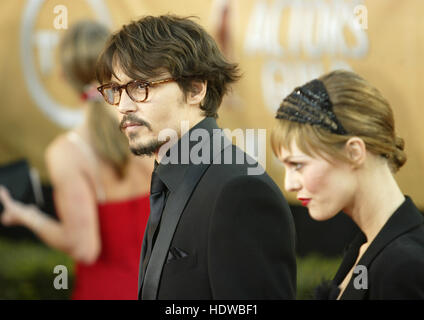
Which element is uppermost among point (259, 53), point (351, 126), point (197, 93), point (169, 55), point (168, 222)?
point (259, 53)

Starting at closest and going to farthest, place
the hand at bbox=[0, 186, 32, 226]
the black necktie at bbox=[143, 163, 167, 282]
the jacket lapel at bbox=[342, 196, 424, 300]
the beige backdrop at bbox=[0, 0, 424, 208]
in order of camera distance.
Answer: the jacket lapel at bbox=[342, 196, 424, 300] → the black necktie at bbox=[143, 163, 167, 282] → the beige backdrop at bbox=[0, 0, 424, 208] → the hand at bbox=[0, 186, 32, 226]

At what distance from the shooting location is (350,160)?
1.70 meters

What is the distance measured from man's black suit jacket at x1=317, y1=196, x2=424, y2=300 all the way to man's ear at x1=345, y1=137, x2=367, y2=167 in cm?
18

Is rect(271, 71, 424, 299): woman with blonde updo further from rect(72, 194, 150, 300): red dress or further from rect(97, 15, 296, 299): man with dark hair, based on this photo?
rect(72, 194, 150, 300): red dress

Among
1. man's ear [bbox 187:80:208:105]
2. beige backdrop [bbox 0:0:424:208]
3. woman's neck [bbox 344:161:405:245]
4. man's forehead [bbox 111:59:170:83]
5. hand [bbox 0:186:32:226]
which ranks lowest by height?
hand [bbox 0:186:32:226]

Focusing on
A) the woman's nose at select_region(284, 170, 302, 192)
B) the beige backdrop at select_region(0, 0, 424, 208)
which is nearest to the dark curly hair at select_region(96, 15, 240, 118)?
the woman's nose at select_region(284, 170, 302, 192)

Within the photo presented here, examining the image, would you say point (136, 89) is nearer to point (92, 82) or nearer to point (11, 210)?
point (92, 82)

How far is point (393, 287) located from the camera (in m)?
1.52

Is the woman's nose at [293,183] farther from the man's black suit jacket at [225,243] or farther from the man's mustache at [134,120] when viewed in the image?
the man's mustache at [134,120]

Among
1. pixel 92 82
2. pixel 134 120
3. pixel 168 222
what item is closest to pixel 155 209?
pixel 168 222

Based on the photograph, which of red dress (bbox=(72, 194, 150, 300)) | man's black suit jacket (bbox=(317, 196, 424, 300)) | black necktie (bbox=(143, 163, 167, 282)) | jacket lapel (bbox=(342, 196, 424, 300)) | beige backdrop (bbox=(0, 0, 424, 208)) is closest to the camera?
man's black suit jacket (bbox=(317, 196, 424, 300))

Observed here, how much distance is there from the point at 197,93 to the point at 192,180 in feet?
1.04

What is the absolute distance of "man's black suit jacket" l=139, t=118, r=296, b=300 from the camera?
5.22 ft

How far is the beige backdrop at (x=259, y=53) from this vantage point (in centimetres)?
376
